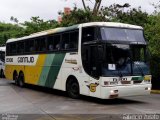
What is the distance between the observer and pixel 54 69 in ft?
61.8

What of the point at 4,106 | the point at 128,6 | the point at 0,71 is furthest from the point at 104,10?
the point at 4,106

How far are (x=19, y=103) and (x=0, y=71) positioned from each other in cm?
2024

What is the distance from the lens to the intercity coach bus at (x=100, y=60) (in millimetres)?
14852

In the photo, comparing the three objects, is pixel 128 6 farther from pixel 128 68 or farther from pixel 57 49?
pixel 128 68

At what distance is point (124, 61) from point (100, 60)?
3.41 ft

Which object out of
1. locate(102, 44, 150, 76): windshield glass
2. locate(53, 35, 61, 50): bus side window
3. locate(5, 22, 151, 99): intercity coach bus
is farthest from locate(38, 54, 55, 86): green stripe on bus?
locate(102, 44, 150, 76): windshield glass

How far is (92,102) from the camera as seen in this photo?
1591 cm

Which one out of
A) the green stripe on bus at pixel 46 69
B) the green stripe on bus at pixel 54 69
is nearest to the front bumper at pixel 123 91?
the green stripe on bus at pixel 54 69

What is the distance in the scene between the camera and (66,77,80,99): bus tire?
16859 millimetres

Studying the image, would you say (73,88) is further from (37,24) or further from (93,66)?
(37,24)

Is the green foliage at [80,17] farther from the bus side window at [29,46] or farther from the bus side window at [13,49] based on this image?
the bus side window at [29,46]

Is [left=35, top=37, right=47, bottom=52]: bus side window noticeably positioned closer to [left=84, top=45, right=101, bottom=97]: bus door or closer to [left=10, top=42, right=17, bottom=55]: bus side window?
[left=10, top=42, right=17, bottom=55]: bus side window

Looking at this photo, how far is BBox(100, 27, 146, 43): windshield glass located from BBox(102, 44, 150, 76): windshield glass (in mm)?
303

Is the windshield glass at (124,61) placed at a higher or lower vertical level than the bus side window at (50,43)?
lower
